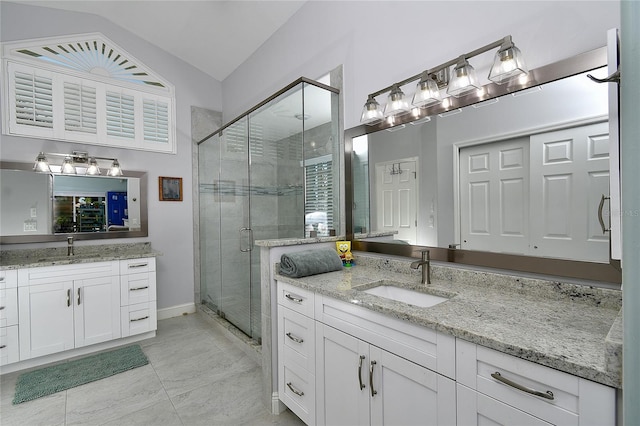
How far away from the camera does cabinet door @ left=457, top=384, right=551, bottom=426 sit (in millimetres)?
891

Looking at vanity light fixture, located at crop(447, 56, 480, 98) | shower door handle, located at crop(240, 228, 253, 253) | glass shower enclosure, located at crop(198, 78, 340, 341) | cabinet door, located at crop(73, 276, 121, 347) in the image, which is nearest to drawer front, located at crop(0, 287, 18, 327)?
cabinet door, located at crop(73, 276, 121, 347)

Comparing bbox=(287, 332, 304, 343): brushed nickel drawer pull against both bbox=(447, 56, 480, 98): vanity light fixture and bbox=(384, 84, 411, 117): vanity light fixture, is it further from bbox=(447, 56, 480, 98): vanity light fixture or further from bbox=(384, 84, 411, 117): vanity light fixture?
bbox=(447, 56, 480, 98): vanity light fixture

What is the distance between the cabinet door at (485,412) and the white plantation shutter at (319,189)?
5.09 ft

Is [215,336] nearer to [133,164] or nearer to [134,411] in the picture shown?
[134,411]

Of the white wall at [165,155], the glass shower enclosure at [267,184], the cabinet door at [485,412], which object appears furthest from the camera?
the white wall at [165,155]

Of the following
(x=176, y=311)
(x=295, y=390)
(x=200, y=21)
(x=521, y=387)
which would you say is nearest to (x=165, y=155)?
(x=200, y=21)

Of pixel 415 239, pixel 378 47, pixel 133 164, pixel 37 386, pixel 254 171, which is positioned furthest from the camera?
pixel 133 164

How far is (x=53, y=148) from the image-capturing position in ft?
9.98

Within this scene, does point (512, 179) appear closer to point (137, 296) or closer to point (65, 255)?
point (137, 296)

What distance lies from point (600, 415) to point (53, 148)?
4273mm

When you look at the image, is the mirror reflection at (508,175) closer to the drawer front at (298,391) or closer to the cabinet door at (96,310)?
the drawer front at (298,391)

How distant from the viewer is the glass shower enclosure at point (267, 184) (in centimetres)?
239

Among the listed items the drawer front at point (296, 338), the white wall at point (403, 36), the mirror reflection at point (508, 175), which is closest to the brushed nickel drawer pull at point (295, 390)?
the drawer front at point (296, 338)

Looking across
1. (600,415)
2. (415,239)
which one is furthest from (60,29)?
(600,415)
